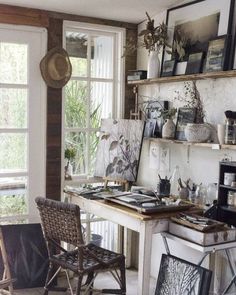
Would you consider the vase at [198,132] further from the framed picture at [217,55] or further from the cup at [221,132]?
the framed picture at [217,55]

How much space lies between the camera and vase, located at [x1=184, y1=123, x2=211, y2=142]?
3.27 meters

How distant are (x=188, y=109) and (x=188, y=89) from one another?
0.17 m

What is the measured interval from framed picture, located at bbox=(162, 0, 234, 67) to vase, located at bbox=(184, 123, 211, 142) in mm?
577

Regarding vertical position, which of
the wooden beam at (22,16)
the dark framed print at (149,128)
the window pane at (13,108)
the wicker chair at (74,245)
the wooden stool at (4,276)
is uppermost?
the wooden beam at (22,16)

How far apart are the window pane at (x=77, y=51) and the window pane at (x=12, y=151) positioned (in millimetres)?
759

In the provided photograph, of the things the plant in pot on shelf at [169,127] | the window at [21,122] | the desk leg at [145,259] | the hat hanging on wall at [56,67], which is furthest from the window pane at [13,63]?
the desk leg at [145,259]

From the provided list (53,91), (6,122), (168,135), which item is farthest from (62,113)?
(168,135)

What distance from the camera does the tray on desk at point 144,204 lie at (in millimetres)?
3088

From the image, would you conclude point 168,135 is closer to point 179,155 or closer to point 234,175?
point 179,155

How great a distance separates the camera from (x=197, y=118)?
11.3 ft

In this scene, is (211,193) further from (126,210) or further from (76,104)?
(76,104)

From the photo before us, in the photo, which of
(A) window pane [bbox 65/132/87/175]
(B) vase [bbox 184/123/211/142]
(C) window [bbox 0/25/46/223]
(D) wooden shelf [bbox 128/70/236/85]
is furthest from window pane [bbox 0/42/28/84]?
(B) vase [bbox 184/123/211/142]

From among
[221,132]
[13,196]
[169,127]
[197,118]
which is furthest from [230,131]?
[13,196]

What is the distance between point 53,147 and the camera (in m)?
3.87
